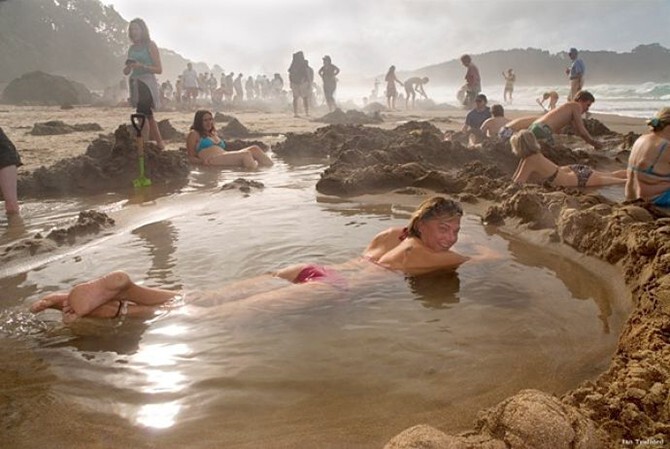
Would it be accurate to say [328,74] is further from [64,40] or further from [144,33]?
[64,40]

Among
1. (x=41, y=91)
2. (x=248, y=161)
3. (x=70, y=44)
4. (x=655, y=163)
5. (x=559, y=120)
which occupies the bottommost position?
(x=248, y=161)

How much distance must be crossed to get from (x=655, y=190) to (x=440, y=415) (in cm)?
423

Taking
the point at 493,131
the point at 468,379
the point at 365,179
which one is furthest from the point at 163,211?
the point at 493,131

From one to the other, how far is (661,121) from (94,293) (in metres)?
5.25

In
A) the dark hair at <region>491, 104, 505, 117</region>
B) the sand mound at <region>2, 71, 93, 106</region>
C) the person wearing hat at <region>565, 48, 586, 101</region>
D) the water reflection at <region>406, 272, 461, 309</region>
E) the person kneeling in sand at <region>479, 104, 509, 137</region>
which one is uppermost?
the sand mound at <region>2, 71, 93, 106</region>

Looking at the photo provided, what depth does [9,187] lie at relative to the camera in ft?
19.6

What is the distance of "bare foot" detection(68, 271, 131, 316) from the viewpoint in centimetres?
297

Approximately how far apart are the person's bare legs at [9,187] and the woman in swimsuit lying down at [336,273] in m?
3.69

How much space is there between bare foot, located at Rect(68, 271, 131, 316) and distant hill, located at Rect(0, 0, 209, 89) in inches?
1736

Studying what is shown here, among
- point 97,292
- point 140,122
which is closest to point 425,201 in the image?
point 97,292

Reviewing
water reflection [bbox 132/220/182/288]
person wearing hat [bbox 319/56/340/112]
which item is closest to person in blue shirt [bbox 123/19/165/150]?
water reflection [bbox 132/220/182/288]

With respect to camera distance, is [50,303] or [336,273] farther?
[336,273]

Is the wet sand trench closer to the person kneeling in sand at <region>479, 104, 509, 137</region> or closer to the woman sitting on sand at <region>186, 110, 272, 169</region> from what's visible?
the woman sitting on sand at <region>186, 110, 272, 169</region>

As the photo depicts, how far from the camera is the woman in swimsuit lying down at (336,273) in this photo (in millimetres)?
3016
